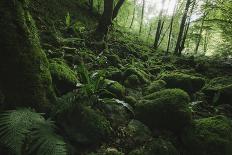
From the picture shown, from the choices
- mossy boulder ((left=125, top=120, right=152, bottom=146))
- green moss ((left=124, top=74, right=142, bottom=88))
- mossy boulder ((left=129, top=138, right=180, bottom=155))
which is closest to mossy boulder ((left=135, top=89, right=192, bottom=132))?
mossy boulder ((left=125, top=120, right=152, bottom=146))

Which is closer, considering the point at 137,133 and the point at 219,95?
the point at 137,133

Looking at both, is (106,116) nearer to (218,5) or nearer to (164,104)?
(164,104)

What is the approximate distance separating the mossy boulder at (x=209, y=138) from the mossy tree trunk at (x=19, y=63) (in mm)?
2576

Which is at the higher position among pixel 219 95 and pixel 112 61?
pixel 112 61

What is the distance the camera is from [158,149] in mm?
3438

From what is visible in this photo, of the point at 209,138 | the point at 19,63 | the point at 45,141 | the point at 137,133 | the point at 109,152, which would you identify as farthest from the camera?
the point at 137,133

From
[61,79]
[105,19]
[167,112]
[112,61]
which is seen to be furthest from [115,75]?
[105,19]

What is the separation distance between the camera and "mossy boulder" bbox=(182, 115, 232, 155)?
357 cm

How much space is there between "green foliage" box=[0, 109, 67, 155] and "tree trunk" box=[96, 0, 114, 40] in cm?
744

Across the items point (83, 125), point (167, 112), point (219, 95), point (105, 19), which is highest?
point (105, 19)

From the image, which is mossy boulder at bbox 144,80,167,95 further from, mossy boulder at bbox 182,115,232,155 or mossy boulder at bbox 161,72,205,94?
mossy boulder at bbox 182,115,232,155

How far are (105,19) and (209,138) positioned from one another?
732 cm

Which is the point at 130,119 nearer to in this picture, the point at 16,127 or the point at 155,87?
the point at 155,87

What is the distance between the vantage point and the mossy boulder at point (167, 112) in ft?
13.5
